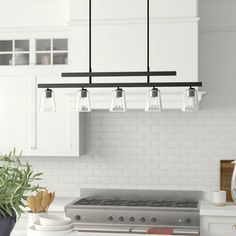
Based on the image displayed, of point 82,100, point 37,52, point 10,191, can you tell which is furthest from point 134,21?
point 10,191

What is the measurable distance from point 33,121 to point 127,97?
3.19ft

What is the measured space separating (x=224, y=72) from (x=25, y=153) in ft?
6.96

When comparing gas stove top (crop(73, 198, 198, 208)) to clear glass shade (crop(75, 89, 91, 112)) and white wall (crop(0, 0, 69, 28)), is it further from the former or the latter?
clear glass shade (crop(75, 89, 91, 112))

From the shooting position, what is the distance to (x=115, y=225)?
197 inches

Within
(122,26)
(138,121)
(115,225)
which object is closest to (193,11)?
(122,26)

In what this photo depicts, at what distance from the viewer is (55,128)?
5387 mm

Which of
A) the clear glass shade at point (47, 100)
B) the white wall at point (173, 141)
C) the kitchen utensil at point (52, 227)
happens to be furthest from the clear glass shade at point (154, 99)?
the white wall at point (173, 141)

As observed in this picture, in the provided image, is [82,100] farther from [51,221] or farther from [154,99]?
[51,221]

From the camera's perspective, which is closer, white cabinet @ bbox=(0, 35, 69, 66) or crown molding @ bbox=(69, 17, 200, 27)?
crown molding @ bbox=(69, 17, 200, 27)

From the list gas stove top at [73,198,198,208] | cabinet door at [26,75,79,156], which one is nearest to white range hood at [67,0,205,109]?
cabinet door at [26,75,79,156]

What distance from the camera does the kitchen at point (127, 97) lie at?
5105 millimetres

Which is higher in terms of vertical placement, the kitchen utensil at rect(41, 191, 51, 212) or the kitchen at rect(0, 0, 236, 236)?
the kitchen at rect(0, 0, 236, 236)

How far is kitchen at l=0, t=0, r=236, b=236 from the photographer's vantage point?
511 centimetres

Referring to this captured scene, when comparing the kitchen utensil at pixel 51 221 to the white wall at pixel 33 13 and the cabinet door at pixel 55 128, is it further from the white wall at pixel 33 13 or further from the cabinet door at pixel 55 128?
the white wall at pixel 33 13
